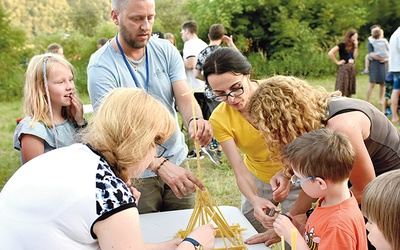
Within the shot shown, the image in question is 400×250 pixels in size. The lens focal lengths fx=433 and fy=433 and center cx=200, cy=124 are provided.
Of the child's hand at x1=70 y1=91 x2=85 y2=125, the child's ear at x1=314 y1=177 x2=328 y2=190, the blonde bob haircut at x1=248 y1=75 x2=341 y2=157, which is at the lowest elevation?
the child's ear at x1=314 y1=177 x2=328 y2=190

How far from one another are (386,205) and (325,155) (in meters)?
0.40

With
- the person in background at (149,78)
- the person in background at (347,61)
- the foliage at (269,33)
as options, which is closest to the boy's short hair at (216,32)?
the person in background at (347,61)

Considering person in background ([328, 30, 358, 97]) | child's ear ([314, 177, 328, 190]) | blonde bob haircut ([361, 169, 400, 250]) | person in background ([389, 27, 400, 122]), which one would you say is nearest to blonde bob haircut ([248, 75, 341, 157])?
child's ear ([314, 177, 328, 190])

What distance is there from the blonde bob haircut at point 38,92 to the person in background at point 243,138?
0.95 meters

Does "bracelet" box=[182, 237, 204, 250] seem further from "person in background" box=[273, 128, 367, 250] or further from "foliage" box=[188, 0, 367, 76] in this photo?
"foliage" box=[188, 0, 367, 76]

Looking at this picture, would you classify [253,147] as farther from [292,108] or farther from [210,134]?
[292,108]

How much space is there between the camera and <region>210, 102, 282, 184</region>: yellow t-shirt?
91.7 inches

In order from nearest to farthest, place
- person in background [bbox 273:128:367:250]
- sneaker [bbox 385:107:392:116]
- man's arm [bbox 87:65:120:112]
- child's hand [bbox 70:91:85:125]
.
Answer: person in background [bbox 273:128:367:250]
man's arm [bbox 87:65:120:112]
child's hand [bbox 70:91:85:125]
sneaker [bbox 385:107:392:116]

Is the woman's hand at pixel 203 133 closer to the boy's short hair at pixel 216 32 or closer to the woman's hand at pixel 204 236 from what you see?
the woman's hand at pixel 204 236

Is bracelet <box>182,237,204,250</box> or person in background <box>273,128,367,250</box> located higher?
person in background <box>273,128,367,250</box>

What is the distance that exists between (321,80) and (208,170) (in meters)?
7.77

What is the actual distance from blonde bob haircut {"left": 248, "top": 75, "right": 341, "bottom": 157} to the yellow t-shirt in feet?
1.27

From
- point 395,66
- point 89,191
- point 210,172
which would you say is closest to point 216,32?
point 210,172

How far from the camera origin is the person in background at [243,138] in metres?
2.15
